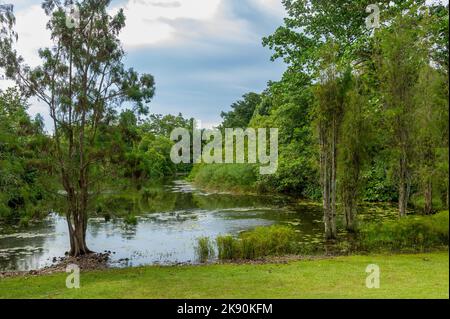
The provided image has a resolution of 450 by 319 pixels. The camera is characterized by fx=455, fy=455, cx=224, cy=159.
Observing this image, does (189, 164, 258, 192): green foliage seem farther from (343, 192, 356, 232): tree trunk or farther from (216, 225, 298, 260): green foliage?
(216, 225, 298, 260): green foliage

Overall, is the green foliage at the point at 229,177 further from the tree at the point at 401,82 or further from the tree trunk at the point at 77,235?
the tree trunk at the point at 77,235

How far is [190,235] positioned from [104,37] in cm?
943

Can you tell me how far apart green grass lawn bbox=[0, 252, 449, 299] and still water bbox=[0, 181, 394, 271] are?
10.9 ft

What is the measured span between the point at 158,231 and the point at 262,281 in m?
12.2

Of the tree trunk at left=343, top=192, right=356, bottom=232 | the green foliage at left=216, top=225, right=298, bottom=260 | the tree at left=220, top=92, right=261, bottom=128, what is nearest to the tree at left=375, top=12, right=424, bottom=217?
the tree trunk at left=343, top=192, right=356, bottom=232

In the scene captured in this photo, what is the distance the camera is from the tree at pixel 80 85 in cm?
1583

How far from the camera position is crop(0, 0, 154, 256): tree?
15828 mm

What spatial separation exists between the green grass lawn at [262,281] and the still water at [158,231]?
331 centimetres

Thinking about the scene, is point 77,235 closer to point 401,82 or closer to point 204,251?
point 204,251

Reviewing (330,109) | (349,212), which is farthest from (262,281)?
(349,212)

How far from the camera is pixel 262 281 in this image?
10.5 metres

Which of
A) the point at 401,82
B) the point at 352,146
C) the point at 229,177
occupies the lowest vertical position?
the point at 229,177

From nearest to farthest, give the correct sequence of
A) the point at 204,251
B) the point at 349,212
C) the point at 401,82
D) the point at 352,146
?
the point at 204,251, the point at 401,82, the point at 352,146, the point at 349,212

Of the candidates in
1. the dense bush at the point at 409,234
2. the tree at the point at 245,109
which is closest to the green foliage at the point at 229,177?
the tree at the point at 245,109
